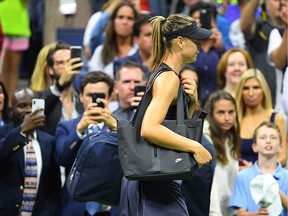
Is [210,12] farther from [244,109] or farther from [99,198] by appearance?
[99,198]

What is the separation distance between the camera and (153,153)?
670 cm

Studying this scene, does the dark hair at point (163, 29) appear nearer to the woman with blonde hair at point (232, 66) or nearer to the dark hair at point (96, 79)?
the dark hair at point (96, 79)

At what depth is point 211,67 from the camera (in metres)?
10.7

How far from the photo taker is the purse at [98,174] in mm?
7324

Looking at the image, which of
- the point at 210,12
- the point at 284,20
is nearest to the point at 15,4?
the point at 210,12

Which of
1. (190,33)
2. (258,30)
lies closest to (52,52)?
(258,30)

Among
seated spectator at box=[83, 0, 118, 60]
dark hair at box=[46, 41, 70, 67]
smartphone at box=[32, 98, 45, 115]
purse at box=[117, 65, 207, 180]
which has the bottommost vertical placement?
purse at box=[117, 65, 207, 180]

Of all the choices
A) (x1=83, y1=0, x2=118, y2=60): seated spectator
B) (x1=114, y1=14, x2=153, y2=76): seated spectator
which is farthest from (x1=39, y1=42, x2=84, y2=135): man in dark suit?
(x1=83, y1=0, x2=118, y2=60): seated spectator

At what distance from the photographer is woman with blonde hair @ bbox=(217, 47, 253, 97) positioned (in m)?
10.4

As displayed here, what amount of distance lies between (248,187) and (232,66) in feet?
6.63

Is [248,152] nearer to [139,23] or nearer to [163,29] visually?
[139,23]

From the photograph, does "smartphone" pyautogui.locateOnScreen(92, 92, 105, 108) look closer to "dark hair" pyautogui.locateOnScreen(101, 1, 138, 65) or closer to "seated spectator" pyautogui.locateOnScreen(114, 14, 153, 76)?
"seated spectator" pyautogui.locateOnScreen(114, 14, 153, 76)

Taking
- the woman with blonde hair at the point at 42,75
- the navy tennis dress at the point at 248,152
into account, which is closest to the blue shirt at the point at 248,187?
the navy tennis dress at the point at 248,152

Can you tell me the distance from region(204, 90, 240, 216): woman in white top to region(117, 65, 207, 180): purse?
2174 millimetres
